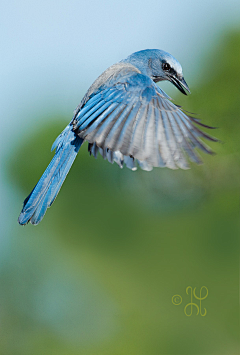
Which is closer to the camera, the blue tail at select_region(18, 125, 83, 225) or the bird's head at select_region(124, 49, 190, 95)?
the blue tail at select_region(18, 125, 83, 225)

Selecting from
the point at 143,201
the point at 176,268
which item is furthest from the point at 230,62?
the point at 176,268

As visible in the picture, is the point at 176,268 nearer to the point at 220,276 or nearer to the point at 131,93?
the point at 220,276

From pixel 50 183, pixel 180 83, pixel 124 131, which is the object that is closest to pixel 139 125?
pixel 124 131

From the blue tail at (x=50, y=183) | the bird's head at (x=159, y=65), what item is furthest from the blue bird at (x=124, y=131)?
the bird's head at (x=159, y=65)

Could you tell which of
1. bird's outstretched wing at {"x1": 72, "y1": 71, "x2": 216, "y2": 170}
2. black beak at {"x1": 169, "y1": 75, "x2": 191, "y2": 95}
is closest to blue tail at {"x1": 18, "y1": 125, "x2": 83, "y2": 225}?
bird's outstretched wing at {"x1": 72, "y1": 71, "x2": 216, "y2": 170}

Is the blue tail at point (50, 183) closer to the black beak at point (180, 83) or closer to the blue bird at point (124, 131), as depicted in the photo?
the blue bird at point (124, 131)

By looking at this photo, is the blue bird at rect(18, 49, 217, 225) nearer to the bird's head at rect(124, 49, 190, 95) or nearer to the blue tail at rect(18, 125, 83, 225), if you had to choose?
the blue tail at rect(18, 125, 83, 225)
